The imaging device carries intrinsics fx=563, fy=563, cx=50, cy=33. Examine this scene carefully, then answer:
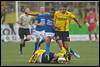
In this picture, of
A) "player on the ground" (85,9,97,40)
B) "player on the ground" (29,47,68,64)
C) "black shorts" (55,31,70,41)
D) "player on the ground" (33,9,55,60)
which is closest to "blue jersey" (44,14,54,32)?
"player on the ground" (33,9,55,60)

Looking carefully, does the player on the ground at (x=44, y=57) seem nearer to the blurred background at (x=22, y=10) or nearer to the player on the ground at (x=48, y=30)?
the player on the ground at (x=48, y=30)

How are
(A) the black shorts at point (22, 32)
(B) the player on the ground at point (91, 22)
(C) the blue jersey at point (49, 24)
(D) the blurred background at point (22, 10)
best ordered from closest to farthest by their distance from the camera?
(C) the blue jersey at point (49, 24)
(A) the black shorts at point (22, 32)
(D) the blurred background at point (22, 10)
(B) the player on the ground at point (91, 22)

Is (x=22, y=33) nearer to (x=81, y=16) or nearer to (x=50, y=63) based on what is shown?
(x=50, y=63)

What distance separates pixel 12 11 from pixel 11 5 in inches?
27.3

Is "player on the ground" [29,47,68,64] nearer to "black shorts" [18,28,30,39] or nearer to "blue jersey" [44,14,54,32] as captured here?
"blue jersey" [44,14,54,32]

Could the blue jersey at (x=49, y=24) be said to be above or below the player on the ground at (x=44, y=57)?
above

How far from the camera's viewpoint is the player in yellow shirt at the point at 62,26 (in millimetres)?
18938

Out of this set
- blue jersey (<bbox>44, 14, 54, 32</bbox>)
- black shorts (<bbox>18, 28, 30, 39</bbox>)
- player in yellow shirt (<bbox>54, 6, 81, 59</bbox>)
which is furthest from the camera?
black shorts (<bbox>18, 28, 30, 39</bbox>)

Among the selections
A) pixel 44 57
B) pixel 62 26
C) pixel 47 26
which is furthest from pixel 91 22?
pixel 44 57

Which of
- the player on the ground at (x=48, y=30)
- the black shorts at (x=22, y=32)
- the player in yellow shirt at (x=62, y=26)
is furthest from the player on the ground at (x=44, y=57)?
the black shorts at (x=22, y=32)

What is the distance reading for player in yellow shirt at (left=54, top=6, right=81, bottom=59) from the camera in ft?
62.1

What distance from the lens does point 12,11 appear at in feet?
112

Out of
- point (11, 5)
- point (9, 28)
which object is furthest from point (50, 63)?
point (11, 5)

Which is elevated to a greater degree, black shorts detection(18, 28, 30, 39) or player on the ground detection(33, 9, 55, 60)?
player on the ground detection(33, 9, 55, 60)
